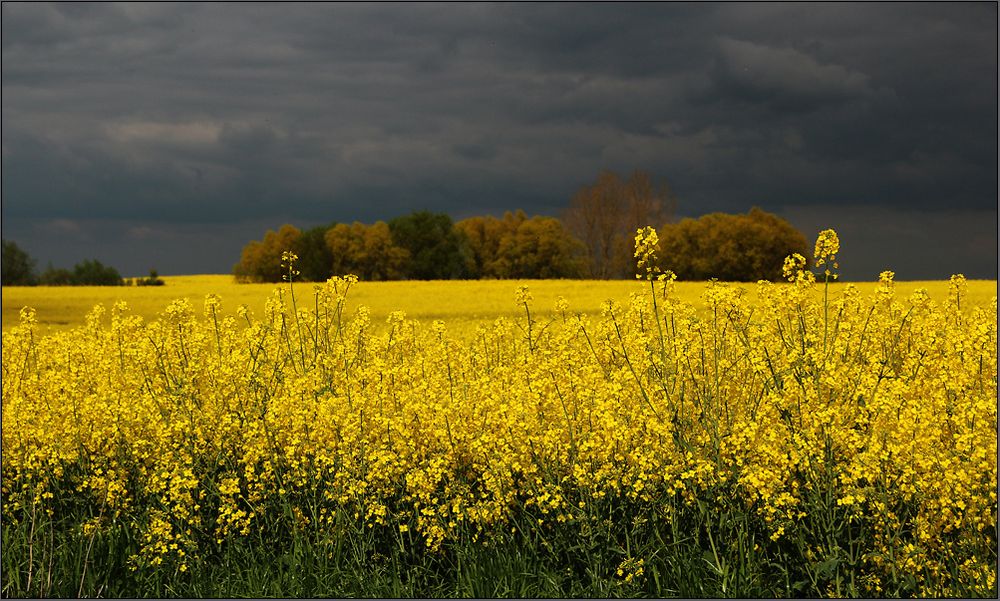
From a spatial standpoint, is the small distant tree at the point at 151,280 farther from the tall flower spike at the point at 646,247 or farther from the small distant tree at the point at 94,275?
the tall flower spike at the point at 646,247

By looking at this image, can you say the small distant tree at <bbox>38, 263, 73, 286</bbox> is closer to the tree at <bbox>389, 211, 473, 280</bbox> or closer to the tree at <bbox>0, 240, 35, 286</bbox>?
the tree at <bbox>0, 240, 35, 286</bbox>

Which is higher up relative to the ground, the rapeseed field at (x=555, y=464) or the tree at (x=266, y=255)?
the tree at (x=266, y=255)

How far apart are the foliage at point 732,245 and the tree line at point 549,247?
0.19 feet

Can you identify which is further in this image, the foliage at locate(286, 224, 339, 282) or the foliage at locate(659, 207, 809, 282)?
the foliage at locate(286, 224, 339, 282)

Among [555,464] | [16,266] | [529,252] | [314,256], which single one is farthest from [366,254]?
[555,464]

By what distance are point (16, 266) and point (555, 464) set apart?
5472cm

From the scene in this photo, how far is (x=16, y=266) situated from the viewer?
51.9 meters

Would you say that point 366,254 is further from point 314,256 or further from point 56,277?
point 56,277

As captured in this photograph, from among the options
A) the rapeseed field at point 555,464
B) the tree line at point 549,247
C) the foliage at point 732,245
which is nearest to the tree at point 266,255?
the tree line at point 549,247

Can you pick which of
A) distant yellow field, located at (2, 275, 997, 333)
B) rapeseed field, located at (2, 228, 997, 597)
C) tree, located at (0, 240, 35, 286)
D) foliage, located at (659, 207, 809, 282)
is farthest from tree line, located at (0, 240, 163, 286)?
rapeseed field, located at (2, 228, 997, 597)

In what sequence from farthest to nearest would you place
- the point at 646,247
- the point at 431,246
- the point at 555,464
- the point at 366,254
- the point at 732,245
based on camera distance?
the point at 431,246, the point at 366,254, the point at 732,245, the point at 555,464, the point at 646,247

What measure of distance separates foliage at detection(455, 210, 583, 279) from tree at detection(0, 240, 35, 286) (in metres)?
26.6

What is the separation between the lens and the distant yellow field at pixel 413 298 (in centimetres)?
2564

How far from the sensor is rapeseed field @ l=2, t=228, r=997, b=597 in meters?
5.19
